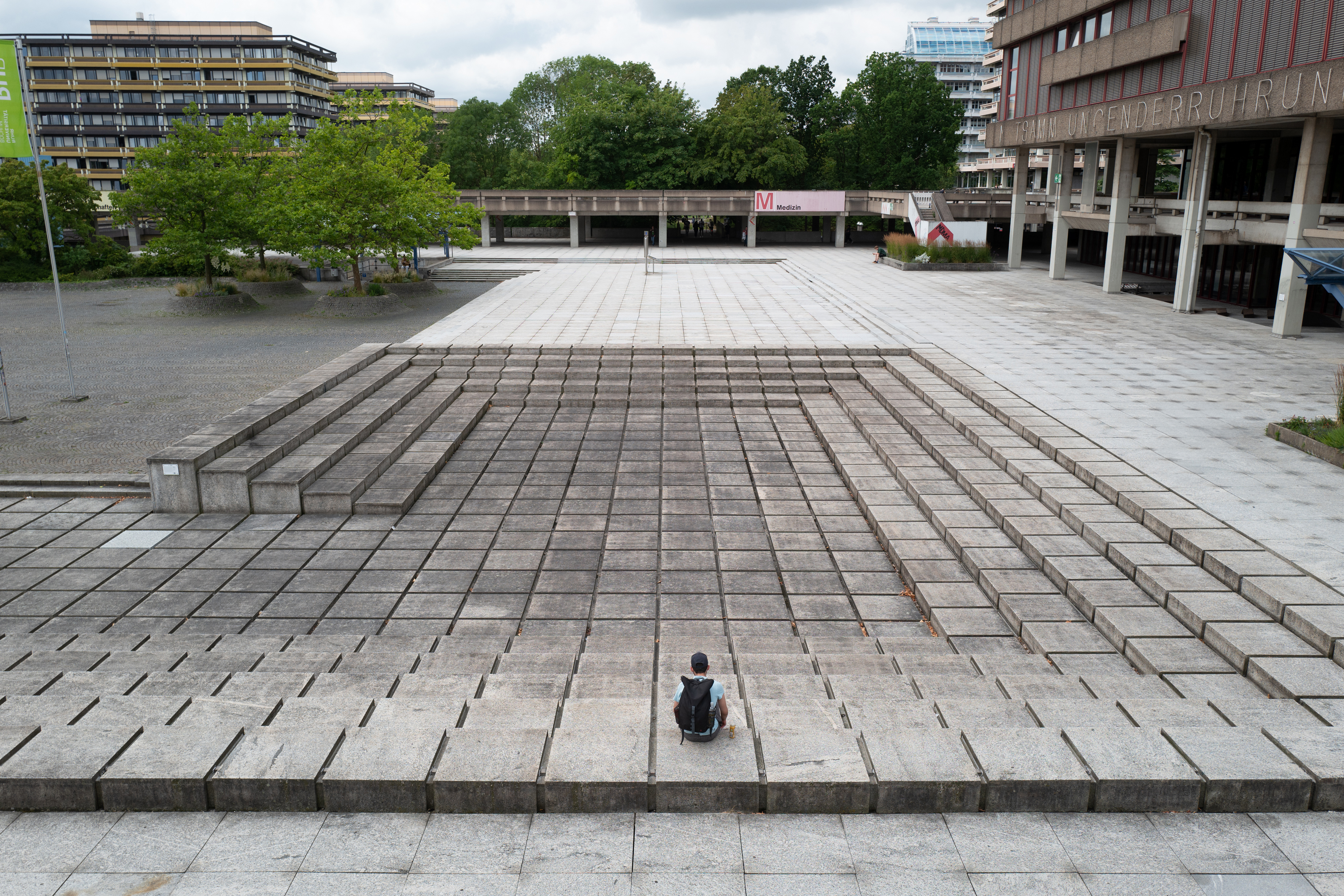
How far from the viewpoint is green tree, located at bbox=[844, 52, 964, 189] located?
69.7m

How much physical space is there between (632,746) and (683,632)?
291cm

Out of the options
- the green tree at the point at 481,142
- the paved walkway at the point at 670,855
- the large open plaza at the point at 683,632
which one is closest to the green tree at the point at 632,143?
the green tree at the point at 481,142

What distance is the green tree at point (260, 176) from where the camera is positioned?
29.7 meters

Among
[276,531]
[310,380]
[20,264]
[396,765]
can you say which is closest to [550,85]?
[20,264]

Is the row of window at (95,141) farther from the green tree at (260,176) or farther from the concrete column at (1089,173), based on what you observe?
the concrete column at (1089,173)

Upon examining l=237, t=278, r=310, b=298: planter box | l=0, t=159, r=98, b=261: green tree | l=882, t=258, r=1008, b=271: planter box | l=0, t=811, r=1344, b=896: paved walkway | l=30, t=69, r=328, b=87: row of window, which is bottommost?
l=0, t=811, r=1344, b=896: paved walkway

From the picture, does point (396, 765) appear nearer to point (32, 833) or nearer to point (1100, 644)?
point (32, 833)

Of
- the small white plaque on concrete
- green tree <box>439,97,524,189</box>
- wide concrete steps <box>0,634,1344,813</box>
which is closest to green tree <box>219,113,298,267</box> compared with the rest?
the small white plaque on concrete

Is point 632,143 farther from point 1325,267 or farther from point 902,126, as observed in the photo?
point 1325,267

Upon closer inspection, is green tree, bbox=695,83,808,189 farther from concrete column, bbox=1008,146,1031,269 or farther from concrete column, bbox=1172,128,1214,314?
concrete column, bbox=1172,128,1214,314

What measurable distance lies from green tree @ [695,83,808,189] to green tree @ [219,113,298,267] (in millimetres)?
36459

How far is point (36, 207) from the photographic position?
36.0m

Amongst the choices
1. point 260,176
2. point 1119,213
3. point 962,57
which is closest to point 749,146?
point 1119,213

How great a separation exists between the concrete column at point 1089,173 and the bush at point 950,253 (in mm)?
5174
